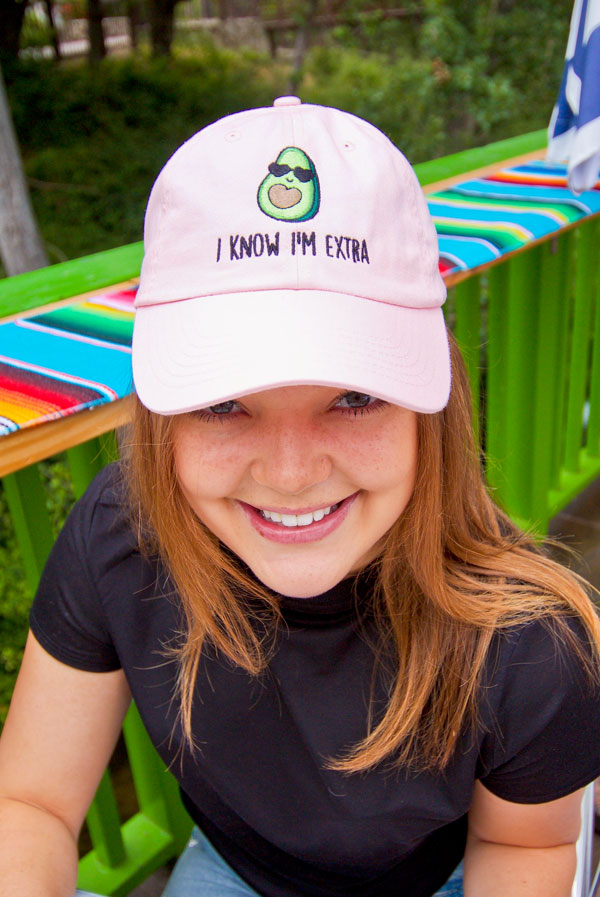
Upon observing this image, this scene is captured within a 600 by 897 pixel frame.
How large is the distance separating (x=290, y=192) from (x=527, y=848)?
976 millimetres

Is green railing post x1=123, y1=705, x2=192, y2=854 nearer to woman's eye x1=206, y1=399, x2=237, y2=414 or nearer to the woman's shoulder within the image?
the woman's shoulder

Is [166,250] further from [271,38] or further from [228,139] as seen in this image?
[271,38]

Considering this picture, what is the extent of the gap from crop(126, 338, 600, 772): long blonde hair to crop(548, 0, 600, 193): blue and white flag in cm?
132

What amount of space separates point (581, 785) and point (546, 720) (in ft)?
0.43

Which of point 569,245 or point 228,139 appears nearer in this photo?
point 228,139

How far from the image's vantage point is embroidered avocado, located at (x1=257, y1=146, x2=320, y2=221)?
3.30ft

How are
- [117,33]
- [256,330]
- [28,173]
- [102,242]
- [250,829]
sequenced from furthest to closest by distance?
[117,33] → [28,173] → [102,242] → [250,829] → [256,330]

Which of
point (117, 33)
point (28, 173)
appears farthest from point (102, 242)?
point (117, 33)

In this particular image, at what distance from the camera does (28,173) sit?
11945 mm

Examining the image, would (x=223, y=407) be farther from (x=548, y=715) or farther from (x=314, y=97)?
(x=314, y=97)

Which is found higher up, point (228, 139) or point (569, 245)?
point (228, 139)

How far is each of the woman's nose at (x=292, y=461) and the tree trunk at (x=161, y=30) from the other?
15.0 metres

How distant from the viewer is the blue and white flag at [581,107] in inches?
88.4

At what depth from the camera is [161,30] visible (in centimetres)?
1484
